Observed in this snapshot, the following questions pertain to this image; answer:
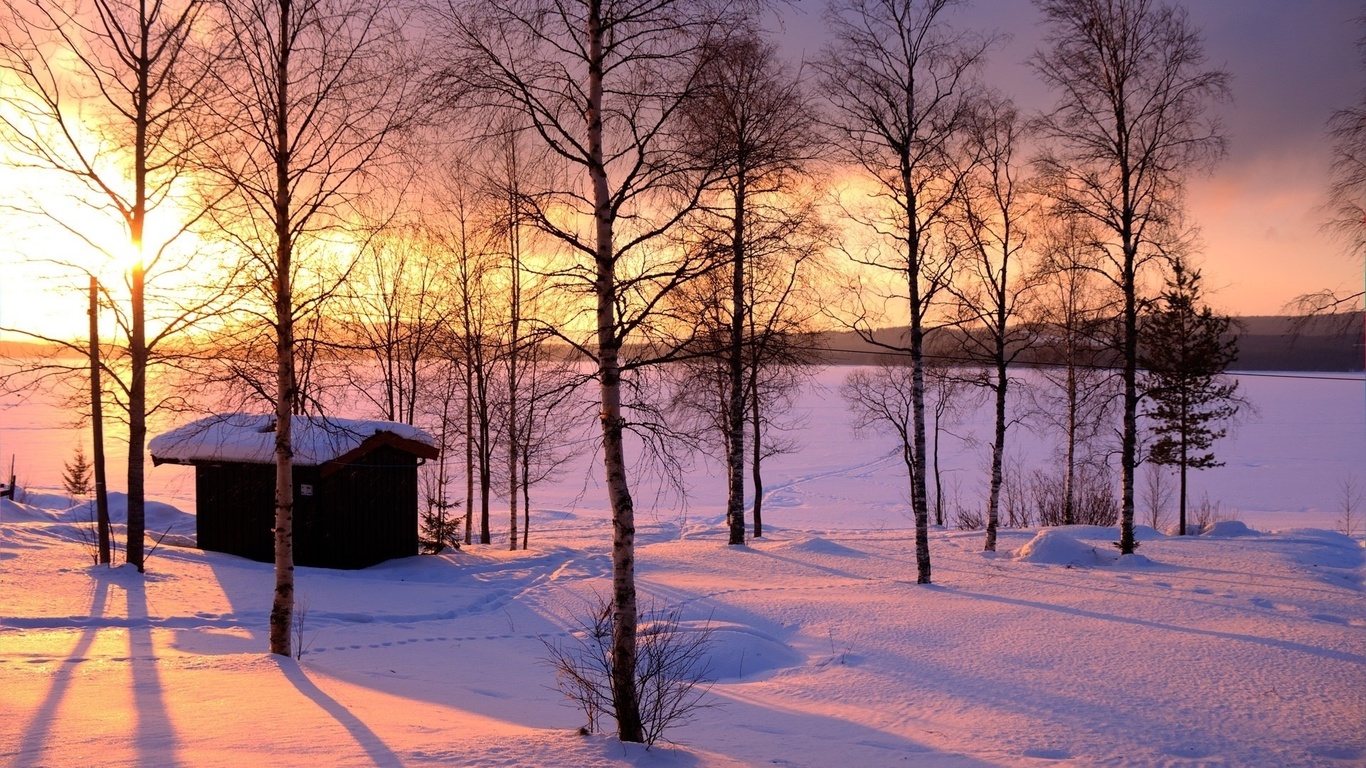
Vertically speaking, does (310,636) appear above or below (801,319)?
below

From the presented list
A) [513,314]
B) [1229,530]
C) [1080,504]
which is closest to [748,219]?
[513,314]

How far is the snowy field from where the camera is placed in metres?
6.35

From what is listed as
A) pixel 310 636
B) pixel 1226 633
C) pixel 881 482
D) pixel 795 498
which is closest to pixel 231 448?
pixel 310 636

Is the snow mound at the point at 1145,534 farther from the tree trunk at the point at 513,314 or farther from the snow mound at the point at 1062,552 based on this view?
the tree trunk at the point at 513,314

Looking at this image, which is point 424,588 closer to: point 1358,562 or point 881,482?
point 1358,562

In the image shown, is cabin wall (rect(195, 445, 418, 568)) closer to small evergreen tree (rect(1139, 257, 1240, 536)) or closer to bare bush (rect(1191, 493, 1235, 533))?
small evergreen tree (rect(1139, 257, 1240, 536))

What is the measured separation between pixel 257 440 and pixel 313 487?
1681 mm

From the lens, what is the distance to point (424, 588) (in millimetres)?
15539

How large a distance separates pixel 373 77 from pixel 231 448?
11.1 m

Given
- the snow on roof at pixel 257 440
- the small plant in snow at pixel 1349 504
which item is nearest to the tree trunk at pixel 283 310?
the snow on roof at pixel 257 440

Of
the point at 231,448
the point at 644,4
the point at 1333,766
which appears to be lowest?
the point at 1333,766

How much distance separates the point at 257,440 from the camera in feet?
57.8

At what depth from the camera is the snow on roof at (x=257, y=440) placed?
16875 mm

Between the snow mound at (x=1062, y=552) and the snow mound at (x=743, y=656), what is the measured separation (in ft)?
29.1
